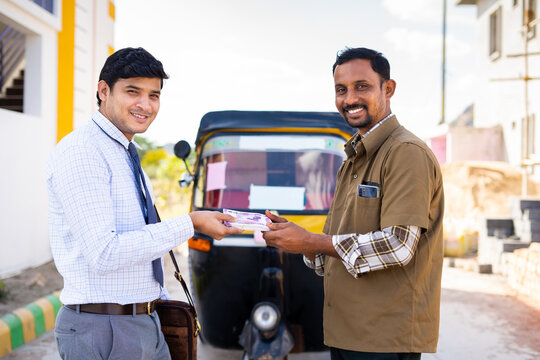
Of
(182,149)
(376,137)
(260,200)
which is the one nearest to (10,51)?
(182,149)

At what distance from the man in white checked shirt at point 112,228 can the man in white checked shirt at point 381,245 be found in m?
0.52

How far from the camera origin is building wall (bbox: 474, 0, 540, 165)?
12.7m

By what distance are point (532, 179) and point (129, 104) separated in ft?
42.4

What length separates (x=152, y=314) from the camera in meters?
1.97

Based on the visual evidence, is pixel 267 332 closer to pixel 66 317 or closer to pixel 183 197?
pixel 66 317

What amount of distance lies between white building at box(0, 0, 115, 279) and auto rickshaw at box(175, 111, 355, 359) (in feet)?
13.5

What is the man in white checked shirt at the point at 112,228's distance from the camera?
5.46ft

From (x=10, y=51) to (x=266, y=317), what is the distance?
11.4 metres

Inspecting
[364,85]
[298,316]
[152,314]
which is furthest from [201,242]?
[364,85]

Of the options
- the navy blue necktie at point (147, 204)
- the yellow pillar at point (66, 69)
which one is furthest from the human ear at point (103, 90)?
the yellow pillar at point (66, 69)

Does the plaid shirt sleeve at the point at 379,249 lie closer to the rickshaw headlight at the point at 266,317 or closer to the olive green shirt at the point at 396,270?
the olive green shirt at the point at 396,270

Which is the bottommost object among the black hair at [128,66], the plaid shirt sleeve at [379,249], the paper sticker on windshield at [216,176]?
the plaid shirt sleeve at [379,249]

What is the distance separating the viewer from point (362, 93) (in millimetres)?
2199

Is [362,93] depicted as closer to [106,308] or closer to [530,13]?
[106,308]
